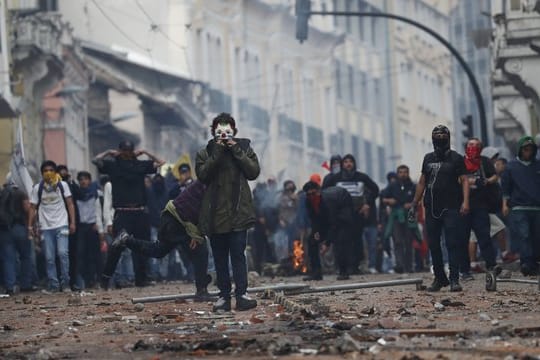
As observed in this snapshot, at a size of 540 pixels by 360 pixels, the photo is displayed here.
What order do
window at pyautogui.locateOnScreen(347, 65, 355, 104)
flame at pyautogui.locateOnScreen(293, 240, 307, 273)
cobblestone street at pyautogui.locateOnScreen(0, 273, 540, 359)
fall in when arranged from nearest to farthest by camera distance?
cobblestone street at pyautogui.locateOnScreen(0, 273, 540, 359)
flame at pyautogui.locateOnScreen(293, 240, 307, 273)
window at pyautogui.locateOnScreen(347, 65, 355, 104)

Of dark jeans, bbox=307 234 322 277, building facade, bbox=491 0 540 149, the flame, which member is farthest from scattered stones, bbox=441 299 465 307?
the flame

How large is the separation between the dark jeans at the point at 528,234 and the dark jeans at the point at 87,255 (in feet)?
20.3

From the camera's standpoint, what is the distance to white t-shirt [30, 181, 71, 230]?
2427 centimetres

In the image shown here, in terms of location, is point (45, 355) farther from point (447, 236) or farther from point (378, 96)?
point (378, 96)

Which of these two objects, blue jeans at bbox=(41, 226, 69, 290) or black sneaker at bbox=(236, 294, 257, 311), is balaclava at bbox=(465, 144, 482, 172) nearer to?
blue jeans at bbox=(41, 226, 69, 290)

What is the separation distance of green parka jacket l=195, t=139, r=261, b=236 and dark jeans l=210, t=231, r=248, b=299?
0.13 meters

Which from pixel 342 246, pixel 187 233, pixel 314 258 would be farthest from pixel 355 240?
pixel 187 233

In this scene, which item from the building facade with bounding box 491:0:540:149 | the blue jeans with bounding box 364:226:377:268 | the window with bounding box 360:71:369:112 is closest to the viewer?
the blue jeans with bounding box 364:226:377:268

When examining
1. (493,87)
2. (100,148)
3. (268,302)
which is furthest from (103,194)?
(100,148)

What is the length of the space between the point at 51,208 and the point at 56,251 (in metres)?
0.70

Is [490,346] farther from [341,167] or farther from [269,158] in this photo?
[269,158]

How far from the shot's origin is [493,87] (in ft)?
151

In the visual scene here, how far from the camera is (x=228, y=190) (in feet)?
52.6

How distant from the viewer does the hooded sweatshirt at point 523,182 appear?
22.5 metres
